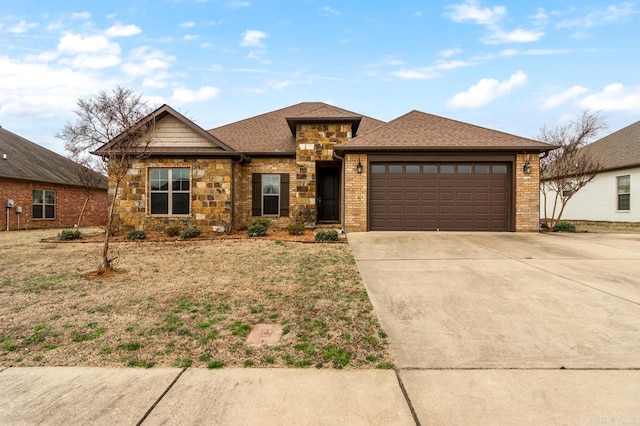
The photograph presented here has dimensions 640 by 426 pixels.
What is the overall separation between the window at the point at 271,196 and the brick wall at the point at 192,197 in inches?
82.5

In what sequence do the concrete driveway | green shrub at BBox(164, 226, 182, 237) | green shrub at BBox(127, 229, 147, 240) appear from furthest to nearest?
green shrub at BBox(164, 226, 182, 237), green shrub at BBox(127, 229, 147, 240), the concrete driveway

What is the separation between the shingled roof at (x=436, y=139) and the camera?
37.5ft

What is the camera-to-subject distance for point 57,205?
19.7 m

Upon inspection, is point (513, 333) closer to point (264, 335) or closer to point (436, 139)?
point (264, 335)

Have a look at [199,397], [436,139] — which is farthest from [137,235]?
[436,139]

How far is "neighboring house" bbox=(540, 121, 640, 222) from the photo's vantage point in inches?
614

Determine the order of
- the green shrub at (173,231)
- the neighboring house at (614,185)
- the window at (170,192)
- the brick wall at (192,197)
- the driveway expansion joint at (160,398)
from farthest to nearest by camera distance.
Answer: the neighboring house at (614,185) < the window at (170,192) < the brick wall at (192,197) < the green shrub at (173,231) < the driveway expansion joint at (160,398)

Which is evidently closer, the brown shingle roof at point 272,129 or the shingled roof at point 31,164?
the brown shingle roof at point 272,129

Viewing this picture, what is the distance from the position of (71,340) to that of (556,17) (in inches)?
670

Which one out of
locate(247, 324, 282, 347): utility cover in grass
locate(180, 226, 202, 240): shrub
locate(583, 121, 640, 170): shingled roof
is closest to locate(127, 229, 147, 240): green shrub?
locate(180, 226, 202, 240): shrub

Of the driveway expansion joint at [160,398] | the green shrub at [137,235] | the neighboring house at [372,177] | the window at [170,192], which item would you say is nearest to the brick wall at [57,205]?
the neighboring house at [372,177]

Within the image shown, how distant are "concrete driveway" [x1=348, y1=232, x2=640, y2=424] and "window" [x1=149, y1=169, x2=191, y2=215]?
825 cm

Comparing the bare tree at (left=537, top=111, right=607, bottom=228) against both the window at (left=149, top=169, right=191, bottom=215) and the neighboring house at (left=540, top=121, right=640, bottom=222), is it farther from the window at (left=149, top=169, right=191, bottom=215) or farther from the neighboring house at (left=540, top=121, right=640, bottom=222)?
the window at (left=149, top=169, right=191, bottom=215)

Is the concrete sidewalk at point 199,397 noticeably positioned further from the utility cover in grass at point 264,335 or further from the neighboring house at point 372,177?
the neighboring house at point 372,177
